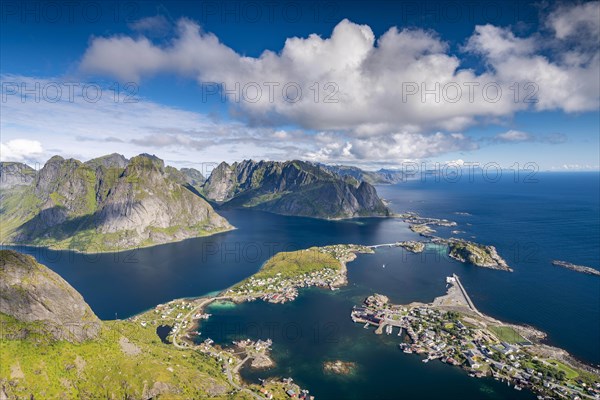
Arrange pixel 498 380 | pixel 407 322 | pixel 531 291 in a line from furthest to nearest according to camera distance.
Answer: pixel 531 291 → pixel 407 322 → pixel 498 380

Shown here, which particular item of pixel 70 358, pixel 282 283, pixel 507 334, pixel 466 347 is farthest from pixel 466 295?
pixel 70 358

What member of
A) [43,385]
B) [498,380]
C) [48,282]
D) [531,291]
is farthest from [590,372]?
[48,282]

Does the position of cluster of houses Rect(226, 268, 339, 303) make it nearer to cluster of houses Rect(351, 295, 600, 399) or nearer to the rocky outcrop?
cluster of houses Rect(351, 295, 600, 399)

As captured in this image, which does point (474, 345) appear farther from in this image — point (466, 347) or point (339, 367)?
point (339, 367)

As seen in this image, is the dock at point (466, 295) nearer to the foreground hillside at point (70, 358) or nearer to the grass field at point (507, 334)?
the grass field at point (507, 334)

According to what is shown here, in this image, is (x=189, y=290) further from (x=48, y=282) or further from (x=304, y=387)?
(x=304, y=387)

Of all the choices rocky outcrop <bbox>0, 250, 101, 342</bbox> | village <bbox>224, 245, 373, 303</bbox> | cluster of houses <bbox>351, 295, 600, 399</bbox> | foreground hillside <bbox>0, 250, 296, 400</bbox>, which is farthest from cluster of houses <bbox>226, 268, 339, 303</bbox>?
rocky outcrop <bbox>0, 250, 101, 342</bbox>

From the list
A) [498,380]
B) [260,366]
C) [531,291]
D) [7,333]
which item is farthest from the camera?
[531,291]
